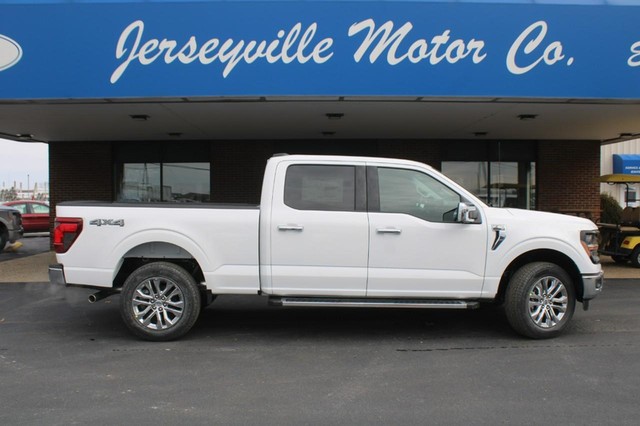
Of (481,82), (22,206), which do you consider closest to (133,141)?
(22,206)

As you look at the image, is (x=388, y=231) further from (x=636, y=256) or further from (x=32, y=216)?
(x=32, y=216)

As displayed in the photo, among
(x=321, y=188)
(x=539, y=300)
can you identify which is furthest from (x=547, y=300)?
(x=321, y=188)

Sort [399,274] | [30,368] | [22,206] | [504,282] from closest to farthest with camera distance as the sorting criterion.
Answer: [30,368] → [399,274] → [504,282] → [22,206]

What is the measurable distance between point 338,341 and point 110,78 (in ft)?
19.0

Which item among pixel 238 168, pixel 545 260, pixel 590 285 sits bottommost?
pixel 590 285

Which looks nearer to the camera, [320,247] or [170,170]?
[320,247]

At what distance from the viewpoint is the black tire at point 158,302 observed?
563cm

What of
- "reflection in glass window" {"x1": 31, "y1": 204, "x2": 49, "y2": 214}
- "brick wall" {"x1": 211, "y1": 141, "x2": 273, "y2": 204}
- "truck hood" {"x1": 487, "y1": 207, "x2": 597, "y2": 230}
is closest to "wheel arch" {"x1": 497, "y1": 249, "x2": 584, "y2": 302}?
"truck hood" {"x1": 487, "y1": 207, "x2": 597, "y2": 230}

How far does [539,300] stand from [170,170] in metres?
11.0

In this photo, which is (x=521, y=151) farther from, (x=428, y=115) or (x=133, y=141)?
(x=133, y=141)

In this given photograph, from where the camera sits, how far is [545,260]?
5.98 meters

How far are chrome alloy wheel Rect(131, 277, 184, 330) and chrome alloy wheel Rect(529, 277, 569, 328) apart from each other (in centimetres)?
393

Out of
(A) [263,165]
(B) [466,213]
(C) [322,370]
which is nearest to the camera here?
(C) [322,370]

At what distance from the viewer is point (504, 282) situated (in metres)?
6.03
